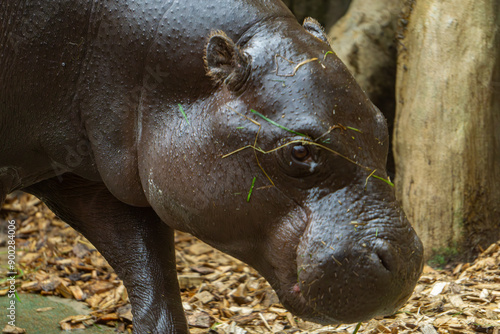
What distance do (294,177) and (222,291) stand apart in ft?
8.33

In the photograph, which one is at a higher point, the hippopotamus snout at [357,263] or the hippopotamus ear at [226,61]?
the hippopotamus ear at [226,61]

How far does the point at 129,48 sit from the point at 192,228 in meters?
0.78

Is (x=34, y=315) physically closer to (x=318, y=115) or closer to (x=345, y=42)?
(x=318, y=115)

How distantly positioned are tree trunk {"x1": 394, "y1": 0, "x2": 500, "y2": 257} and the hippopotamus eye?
307 cm

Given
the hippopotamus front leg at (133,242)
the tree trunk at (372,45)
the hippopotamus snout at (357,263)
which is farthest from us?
the tree trunk at (372,45)

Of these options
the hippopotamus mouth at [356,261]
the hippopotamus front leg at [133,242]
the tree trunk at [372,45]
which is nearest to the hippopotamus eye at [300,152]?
the hippopotamus mouth at [356,261]

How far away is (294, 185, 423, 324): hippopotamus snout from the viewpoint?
2.20 meters

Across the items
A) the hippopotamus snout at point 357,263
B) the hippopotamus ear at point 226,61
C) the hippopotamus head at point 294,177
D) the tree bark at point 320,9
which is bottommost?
the hippopotamus snout at point 357,263

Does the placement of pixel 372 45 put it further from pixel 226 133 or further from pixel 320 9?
pixel 226 133

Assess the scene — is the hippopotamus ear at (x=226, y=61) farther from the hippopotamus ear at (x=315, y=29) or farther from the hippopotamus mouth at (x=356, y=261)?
the hippopotamus mouth at (x=356, y=261)

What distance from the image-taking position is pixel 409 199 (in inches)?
207

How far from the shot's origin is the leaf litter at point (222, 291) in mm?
3607

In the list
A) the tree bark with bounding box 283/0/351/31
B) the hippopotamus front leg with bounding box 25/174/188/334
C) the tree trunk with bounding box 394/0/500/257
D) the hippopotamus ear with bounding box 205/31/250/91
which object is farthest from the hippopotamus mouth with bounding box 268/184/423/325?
the tree bark with bounding box 283/0/351/31

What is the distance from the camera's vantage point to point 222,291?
467 cm
